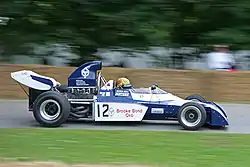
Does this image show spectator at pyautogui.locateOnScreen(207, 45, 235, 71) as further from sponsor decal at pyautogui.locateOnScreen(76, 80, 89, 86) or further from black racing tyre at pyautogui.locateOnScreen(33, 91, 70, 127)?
black racing tyre at pyautogui.locateOnScreen(33, 91, 70, 127)

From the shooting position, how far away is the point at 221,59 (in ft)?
55.3

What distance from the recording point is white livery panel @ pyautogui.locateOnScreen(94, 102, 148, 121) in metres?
11.2

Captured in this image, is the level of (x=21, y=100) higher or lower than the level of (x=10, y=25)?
lower

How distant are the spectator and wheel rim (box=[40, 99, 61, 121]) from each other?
6.42 meters

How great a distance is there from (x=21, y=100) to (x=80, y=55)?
4282 mm

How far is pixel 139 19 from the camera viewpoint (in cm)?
1814

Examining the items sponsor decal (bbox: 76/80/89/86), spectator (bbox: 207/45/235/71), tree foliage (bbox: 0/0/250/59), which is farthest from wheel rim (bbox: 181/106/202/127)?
tree foliage (bbox: 0/0/250/59)

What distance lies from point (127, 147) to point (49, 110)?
8.27 ft

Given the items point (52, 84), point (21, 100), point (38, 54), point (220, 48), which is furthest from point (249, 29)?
point (52, 84)

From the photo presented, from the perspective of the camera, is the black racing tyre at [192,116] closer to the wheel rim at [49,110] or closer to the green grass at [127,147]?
the green grass at [127,147]

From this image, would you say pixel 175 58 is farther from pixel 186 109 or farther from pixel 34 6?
pixel 186 109

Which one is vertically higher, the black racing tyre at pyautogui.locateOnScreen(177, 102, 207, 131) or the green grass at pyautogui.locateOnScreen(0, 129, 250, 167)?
the black racing tyre at pyautogui.locateOnScreen(177, 102, 207, 131)

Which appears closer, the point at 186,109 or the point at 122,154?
the point at 122,154

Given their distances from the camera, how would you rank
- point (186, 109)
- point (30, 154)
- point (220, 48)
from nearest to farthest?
point (30, 154), point (186, 109), point (220, 48)
